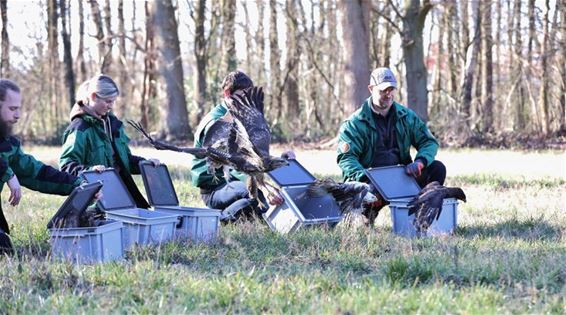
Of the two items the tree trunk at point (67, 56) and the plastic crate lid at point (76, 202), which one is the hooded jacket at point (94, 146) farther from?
the tree trunk at point (67, 56)

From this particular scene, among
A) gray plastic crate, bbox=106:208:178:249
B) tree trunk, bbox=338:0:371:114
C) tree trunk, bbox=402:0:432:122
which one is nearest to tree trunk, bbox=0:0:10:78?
tree trunk, bbox=338:0:371:114

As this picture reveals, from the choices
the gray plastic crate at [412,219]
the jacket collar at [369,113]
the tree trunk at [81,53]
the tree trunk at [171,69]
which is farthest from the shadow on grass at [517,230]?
the tree trunk at [81,53]

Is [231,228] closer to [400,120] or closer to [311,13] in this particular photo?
→ [400,120]

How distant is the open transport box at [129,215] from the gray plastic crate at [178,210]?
0.54 feet

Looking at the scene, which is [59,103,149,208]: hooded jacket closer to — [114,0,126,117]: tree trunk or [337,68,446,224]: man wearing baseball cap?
[337,68,446,224]: man wearing baseball cap

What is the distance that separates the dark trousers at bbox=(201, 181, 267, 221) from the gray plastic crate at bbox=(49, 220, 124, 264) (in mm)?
2253

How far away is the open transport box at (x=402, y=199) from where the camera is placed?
7.11 m

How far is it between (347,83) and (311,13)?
11423 mm

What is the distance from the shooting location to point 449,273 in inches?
199

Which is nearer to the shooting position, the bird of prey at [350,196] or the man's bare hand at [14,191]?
the man's bare hand at [14,191]

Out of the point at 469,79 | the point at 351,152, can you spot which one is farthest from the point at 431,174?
the point at 469,79

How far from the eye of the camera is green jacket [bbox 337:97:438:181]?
312 inches

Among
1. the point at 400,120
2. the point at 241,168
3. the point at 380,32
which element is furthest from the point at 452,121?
the point at 241,168

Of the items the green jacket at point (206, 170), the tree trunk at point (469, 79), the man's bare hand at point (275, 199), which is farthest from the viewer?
the tree trunk at point (469, 79)
